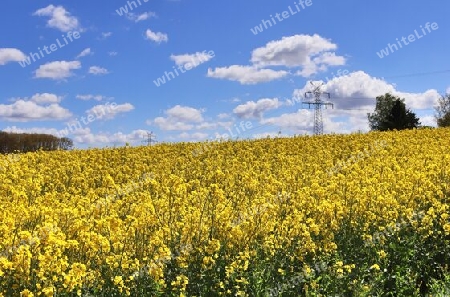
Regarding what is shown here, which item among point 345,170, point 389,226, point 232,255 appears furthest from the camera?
point 345,170

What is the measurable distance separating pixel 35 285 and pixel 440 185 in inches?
379

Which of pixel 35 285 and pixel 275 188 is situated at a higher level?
pixel 275 188

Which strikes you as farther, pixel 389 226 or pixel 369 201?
pixel 369 201

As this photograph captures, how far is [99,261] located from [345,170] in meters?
10.3

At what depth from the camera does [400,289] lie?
784 cm

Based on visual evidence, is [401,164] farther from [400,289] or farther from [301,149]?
[400,289]

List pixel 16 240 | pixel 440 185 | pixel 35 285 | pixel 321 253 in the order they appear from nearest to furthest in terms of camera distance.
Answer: pixel 35 285, pixel 16 240, pixel 321 253, pixel 440 185

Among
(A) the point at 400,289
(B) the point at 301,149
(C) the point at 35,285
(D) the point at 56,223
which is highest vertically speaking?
(B) the point at 301,149

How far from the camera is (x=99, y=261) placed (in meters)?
6.99

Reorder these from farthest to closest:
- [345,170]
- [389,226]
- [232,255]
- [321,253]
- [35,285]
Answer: [345,170] < [389,226] < [321,253] < [232,255] < [35,285]

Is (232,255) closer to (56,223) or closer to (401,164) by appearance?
(56,223)

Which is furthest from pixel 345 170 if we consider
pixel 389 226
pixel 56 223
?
pixel 56 223

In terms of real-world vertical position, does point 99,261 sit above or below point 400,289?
above

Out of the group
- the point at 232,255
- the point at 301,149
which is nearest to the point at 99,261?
the point at 232,255
